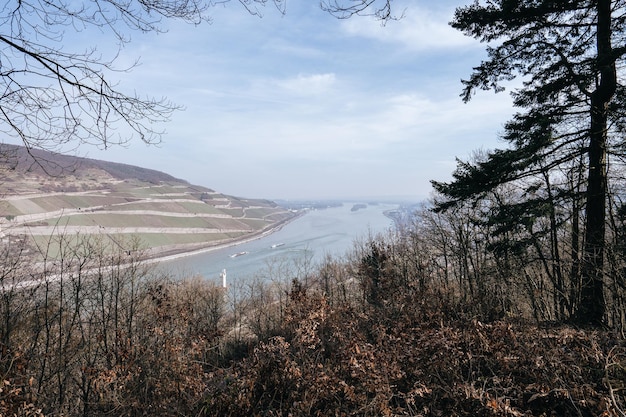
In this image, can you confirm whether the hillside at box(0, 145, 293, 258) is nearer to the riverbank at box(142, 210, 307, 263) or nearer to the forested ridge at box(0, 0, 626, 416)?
the riverbank at box(142, 210, 307, 263)

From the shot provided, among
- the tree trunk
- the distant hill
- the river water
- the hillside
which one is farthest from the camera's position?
the hillside

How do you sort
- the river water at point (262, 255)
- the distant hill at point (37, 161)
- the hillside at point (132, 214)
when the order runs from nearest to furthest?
the distant hill at point (37, 161), the river water at point (262, 255), the hillside at point (132, 214)

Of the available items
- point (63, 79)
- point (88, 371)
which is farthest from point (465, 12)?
point (88, 371)

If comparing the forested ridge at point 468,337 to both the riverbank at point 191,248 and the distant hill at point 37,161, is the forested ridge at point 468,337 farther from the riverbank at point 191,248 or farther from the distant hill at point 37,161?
the riverbank at point 191,248

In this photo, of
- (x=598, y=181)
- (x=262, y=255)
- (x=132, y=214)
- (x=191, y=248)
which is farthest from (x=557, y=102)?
(x=132, y=214)

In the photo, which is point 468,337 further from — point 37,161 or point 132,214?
point 132,214

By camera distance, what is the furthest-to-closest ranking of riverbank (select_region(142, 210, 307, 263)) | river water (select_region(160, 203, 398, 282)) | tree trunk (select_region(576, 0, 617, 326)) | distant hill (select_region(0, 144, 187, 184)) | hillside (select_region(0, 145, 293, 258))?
1. riverbank (select_region(142, 210, 307, 263))
2. hillside (select_region(0, 145, 293, 258))
3. river water (select_region(160, 203, 398, 282))
4. tree trunk (select_region(576, 0, 617, 326))
5. distant hill (select_region(0, 144, 187, 184))

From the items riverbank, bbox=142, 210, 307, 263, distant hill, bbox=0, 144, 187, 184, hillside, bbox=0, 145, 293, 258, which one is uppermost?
distant hill, bbox=0, 144, 187, 184

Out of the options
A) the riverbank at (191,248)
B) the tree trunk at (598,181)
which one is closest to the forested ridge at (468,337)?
the tree trunk at (598,181)

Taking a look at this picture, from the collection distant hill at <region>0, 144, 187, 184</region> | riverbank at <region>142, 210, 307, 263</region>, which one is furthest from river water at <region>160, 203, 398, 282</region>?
distant hill at <region>0, 144, 187, 184</region>
